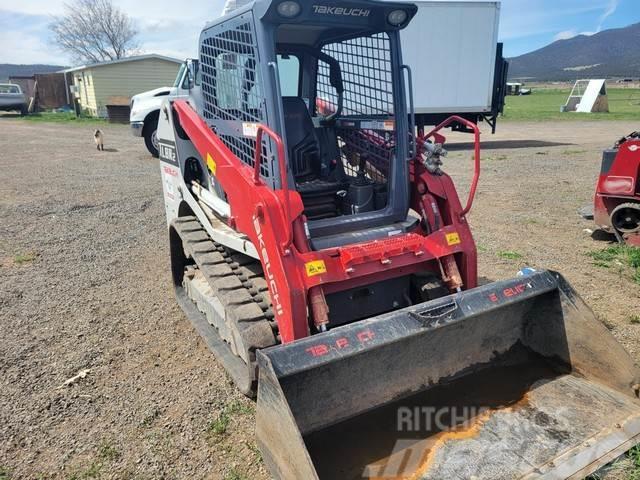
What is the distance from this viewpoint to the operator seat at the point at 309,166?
392 centimetres

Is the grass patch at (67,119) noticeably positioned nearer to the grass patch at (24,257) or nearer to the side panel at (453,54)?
the side panel at (453,54)

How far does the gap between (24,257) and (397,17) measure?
5.33 m

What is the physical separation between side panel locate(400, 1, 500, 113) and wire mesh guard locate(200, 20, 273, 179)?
1188 centimetres

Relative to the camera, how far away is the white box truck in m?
14.5

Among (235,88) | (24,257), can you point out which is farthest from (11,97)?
(235,88)

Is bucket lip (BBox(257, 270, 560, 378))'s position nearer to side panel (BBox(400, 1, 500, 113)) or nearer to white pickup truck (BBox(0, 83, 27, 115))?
side panel (BBox(400, 1, 500, 113))

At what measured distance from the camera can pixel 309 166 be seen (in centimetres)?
417

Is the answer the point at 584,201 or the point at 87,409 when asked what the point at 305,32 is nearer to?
the point at 87,409

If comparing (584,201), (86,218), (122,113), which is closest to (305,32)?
(86,218)

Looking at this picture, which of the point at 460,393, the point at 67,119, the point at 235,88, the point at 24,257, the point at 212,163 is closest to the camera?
the point at 460,393

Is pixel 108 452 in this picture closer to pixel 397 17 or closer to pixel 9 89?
pixel 397 17

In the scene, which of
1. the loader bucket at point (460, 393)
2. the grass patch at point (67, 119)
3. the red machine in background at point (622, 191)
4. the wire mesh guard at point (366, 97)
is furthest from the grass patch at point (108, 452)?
the grass patch at point (67, 119)

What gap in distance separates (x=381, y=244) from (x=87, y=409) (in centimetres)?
226

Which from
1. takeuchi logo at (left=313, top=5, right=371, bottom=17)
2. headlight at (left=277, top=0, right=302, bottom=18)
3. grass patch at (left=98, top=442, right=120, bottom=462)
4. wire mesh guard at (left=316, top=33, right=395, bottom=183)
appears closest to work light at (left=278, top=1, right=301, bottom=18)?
headlight at (left=277, top=0, right=302, bottom=18)
